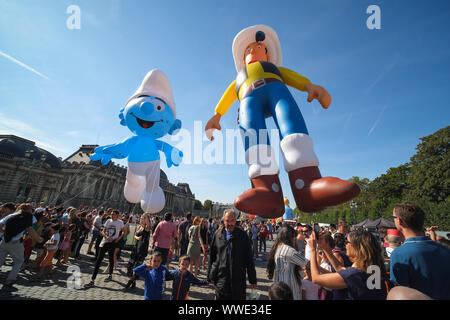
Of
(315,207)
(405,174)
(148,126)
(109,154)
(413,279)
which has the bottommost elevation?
(413,279)

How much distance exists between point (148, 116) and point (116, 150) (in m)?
1.30

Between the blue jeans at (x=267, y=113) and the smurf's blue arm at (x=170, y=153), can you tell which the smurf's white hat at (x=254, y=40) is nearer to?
the blue jeans at (x=267, y=113)

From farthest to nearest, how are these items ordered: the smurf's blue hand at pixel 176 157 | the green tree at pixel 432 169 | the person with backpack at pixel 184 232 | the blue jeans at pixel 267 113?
1. the green tree at pixel 432 169
2. the person with backpack at pixel 184 232
3. the smurf's blue hand at pixel 176 157
4. the blue jeans at pixel 267 113

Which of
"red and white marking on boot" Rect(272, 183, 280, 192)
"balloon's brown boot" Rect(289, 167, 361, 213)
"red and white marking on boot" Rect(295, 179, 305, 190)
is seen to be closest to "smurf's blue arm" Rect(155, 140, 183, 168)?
"red and white marking on boot" Rect(272, 183, 280, 192)

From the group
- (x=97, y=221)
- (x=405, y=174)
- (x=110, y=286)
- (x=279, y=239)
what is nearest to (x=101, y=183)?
(x=97, y=221)

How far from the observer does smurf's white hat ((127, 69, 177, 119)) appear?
568 centimetres

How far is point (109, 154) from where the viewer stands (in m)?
5.62

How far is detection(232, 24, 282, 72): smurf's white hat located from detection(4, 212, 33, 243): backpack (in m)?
5.62

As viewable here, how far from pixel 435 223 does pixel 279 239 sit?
85.8ft

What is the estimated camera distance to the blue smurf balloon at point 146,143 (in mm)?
5363

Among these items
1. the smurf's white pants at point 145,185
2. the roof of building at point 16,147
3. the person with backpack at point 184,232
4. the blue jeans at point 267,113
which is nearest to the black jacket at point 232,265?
the blue jeans at point 267,113

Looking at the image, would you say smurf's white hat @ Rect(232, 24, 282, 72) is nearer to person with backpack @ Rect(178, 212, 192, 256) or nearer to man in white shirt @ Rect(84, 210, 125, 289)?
man in white shirt @ Rect(84, 210, 125, 289)
